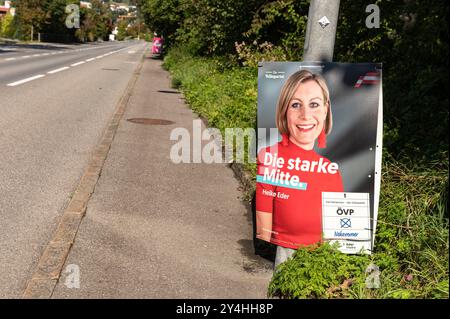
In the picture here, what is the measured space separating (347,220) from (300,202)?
Answer: 0.37 m

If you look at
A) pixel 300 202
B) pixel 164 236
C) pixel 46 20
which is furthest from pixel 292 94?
pixel 46 20

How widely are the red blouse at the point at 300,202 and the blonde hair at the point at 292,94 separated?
173mm

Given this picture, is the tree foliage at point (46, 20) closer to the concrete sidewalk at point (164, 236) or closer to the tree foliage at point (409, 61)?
the concrete sidewalk at point (164, 236)

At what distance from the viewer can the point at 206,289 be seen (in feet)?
13.7

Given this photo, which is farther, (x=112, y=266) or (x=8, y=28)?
(x=8, y=28)

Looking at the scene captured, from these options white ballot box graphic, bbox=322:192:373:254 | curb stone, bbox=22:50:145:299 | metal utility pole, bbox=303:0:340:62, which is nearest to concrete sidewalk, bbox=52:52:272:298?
curb stone, bbox=22:50:145:299

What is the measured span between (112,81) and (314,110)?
1882 cm

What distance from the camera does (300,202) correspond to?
4.23 meters

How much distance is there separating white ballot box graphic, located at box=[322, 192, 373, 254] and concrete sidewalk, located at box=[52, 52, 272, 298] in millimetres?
681

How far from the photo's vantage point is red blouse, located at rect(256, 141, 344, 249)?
4.20 m

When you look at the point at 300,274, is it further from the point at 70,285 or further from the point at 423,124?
the point at 423,124

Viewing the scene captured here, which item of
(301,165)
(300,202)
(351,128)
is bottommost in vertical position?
(300,202)

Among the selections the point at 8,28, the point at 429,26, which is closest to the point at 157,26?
the point at 429,26

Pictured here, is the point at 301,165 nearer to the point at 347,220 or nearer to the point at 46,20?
the point at 347,220
